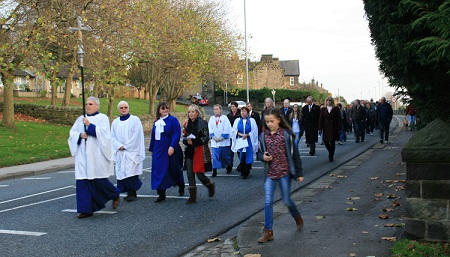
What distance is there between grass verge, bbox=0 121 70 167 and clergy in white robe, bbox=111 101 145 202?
9711mm

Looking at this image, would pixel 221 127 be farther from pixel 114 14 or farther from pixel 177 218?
pixel 114 14

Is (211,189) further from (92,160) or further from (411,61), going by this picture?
(411,61)

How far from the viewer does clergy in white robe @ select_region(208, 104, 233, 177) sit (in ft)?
43.4

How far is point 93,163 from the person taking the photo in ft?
28.7

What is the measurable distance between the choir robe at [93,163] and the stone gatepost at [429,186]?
16.7 feet

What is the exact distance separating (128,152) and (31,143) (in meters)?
16.0

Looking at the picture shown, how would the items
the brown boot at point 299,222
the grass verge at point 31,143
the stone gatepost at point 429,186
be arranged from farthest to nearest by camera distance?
the grass verge at point 31,143, the brown boot at point 299,222, the stone gatepost at point 429,186

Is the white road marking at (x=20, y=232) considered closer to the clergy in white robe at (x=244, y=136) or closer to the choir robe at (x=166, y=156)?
the choir robe at (x=166, y=156)

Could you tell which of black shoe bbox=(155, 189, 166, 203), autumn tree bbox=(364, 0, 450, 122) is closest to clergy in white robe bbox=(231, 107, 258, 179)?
black shoe bbox=(155, 189, 166, 203)

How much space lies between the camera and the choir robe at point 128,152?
994 centimetres

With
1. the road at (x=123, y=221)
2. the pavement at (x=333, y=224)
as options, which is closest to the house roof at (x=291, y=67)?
the pavement at (x=333, y=224)

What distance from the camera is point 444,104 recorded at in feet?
33.1

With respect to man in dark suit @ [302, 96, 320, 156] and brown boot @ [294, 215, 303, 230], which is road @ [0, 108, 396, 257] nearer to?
brown boot @ [294, 215, 303, 230]

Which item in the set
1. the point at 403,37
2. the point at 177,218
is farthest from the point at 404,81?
the point at 177,218
